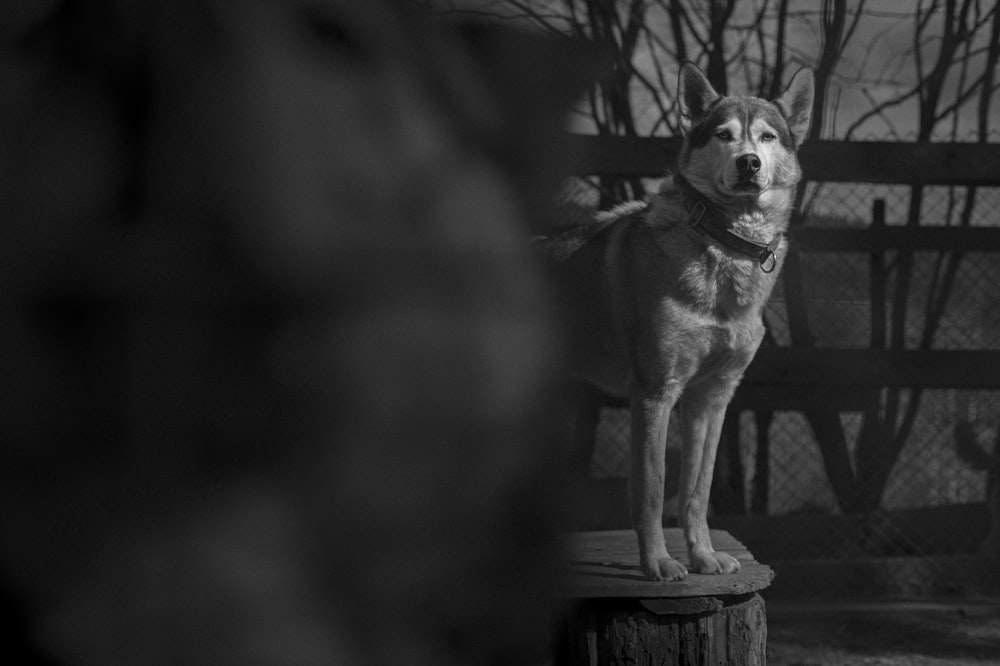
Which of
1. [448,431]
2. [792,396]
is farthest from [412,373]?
[792,396]

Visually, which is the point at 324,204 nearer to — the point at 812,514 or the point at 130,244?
the point at 130,244

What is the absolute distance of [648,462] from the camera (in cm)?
255

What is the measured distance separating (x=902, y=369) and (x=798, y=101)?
167cm

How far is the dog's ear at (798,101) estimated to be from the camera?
266 cm

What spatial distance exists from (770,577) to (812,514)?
71.5 inches

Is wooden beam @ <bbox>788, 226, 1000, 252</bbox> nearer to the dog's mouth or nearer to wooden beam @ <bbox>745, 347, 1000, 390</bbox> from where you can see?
wooden beam @ <bbox>745, 347, 1000, 390</bbox>

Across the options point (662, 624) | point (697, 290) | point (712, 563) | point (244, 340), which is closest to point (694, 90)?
point (697, 290)

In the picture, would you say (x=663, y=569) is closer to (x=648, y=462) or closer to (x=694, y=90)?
(x=648, y=462)

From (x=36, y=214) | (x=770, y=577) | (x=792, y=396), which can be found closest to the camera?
(x=36, y=214)

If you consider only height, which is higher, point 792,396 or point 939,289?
point 939,289

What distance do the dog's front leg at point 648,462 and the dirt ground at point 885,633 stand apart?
117 centimetres

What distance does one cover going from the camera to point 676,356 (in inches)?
98.7

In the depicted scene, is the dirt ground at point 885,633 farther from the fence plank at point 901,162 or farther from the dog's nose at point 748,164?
the dog's nose at point 748,164

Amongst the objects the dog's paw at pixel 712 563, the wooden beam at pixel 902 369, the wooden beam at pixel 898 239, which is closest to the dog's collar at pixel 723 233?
the dog's paw at pixel 712 563
